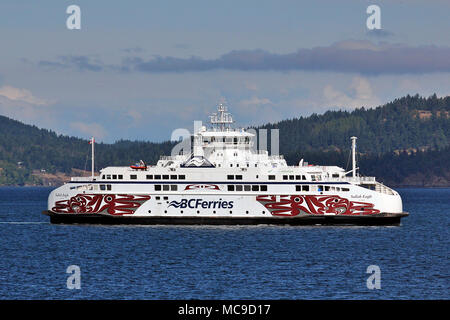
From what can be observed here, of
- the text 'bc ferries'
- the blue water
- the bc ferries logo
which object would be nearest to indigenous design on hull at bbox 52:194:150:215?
the text 'bc ferries'

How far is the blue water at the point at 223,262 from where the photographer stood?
36312mm

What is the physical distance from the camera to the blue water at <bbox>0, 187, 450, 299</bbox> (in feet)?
119

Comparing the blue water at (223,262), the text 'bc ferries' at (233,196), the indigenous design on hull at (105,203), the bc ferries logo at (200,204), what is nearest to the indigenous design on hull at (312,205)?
the text 'bc ferries' at (233,196)

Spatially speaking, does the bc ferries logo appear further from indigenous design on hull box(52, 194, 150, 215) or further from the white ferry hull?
indigenous design on hull box(52, 194, 150, 215)

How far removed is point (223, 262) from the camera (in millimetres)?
44469

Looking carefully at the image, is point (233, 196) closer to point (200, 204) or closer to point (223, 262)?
point (200, 204)

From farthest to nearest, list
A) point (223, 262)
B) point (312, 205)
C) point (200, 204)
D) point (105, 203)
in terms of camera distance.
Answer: point (105, 203) < point (200, 204) < point (312, 205) < point (223, 262)

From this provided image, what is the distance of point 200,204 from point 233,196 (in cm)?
236

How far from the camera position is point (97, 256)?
47.0 m

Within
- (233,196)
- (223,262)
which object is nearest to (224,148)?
(233,196)

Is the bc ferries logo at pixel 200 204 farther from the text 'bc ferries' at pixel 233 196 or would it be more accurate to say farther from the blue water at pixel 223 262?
the blue water at pixel 223 262

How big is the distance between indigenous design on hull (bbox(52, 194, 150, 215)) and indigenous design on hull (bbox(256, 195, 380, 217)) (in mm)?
8705
